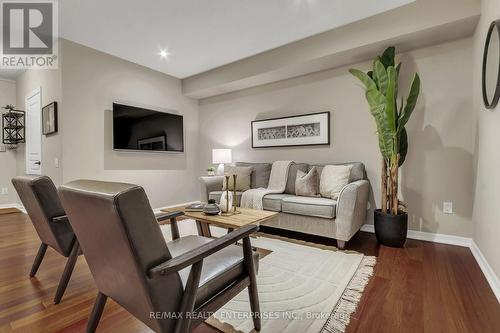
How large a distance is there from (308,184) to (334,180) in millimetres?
319

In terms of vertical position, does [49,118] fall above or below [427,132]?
above

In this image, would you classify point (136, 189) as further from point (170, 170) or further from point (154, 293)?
point (170, 170)

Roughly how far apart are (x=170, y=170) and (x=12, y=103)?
11.4 feet

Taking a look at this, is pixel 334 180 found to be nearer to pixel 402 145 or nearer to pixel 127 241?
pixel 402 145

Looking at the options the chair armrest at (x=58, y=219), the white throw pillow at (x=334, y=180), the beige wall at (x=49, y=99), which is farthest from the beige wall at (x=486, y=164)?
the beige wall at (x=49, y=99)

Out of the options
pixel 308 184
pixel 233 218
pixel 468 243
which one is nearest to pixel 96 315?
pixel 233 218

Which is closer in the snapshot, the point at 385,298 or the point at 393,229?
the point at 385,298

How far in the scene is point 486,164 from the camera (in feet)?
6.51

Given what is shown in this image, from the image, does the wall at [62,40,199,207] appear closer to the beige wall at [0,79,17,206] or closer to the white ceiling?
the white ceiling

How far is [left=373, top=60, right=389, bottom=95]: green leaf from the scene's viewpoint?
248cm

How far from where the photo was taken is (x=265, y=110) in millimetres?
4098

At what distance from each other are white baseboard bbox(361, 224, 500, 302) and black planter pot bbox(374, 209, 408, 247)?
47 cm

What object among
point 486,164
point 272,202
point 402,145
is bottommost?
point 272,202

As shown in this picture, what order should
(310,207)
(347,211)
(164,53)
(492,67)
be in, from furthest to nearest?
(164,53)
(310,207)
(347,211)
(492,67)
